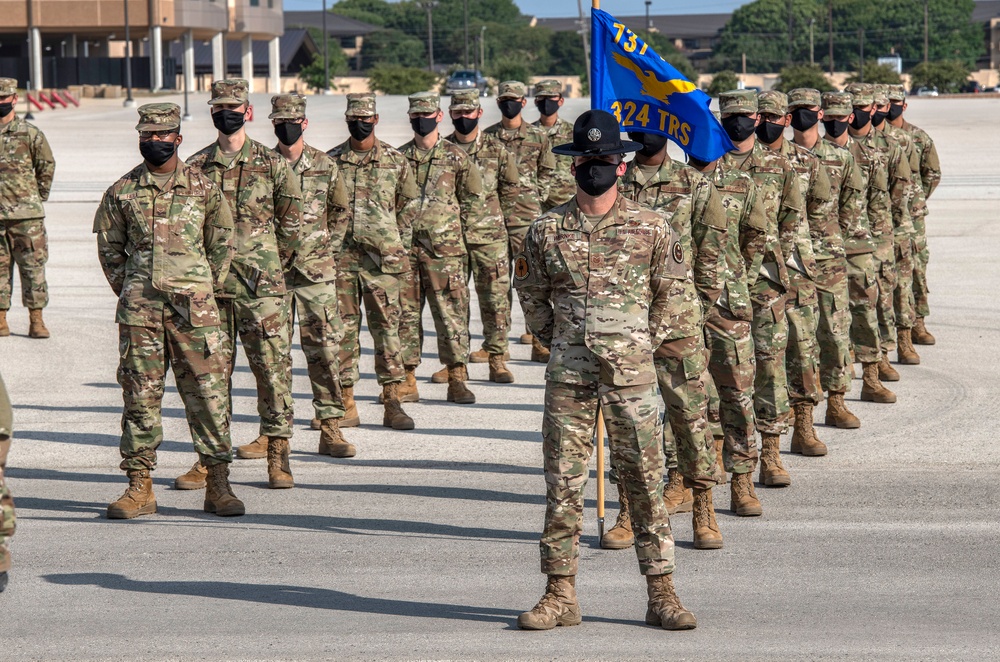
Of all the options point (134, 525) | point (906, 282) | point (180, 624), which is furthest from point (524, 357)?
point (180, 624)

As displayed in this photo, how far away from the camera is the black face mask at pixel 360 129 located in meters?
11.3

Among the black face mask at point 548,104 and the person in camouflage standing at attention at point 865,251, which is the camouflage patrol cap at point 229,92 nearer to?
the person in camouflage standing at attention at point 865,251

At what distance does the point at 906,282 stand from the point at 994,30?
5676 inches

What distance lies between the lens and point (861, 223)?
1167 centimetres

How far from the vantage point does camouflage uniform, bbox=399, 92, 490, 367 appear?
481 inches

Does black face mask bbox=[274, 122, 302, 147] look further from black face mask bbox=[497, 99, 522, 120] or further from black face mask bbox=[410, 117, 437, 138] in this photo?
black face mask bbox=[497, 99, 522, 120]

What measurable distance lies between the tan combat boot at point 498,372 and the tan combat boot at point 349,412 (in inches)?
76.1

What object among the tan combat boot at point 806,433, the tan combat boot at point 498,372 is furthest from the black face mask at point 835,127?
the tan combat boot at point 498,372

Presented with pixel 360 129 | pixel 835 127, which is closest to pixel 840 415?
pixel 835 127

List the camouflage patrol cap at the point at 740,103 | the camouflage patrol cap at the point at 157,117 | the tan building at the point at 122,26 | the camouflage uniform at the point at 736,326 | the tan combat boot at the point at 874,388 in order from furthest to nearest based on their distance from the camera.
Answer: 1. the tan building at the point at 122,26
2. the tan combat boot at the point at 874,388
3. the camouflage patrol cap at the point at 740,103
4. the camouflage patrol cap at the point at 157,117
5. the camouflage uniform at the point at 736,326

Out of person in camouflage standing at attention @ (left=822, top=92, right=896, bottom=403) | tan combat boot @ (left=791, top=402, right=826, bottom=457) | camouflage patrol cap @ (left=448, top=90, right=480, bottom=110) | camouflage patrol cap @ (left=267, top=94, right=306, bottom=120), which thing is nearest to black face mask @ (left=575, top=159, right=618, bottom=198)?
camouflage patrol cap @ (left=267, top=94, right=306, bottom=120)

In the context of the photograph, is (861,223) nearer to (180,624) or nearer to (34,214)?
(180,624)

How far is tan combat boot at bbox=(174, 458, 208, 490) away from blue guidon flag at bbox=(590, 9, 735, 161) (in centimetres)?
351

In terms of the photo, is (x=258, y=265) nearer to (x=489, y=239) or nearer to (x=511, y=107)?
A: (x=489, y=239)
